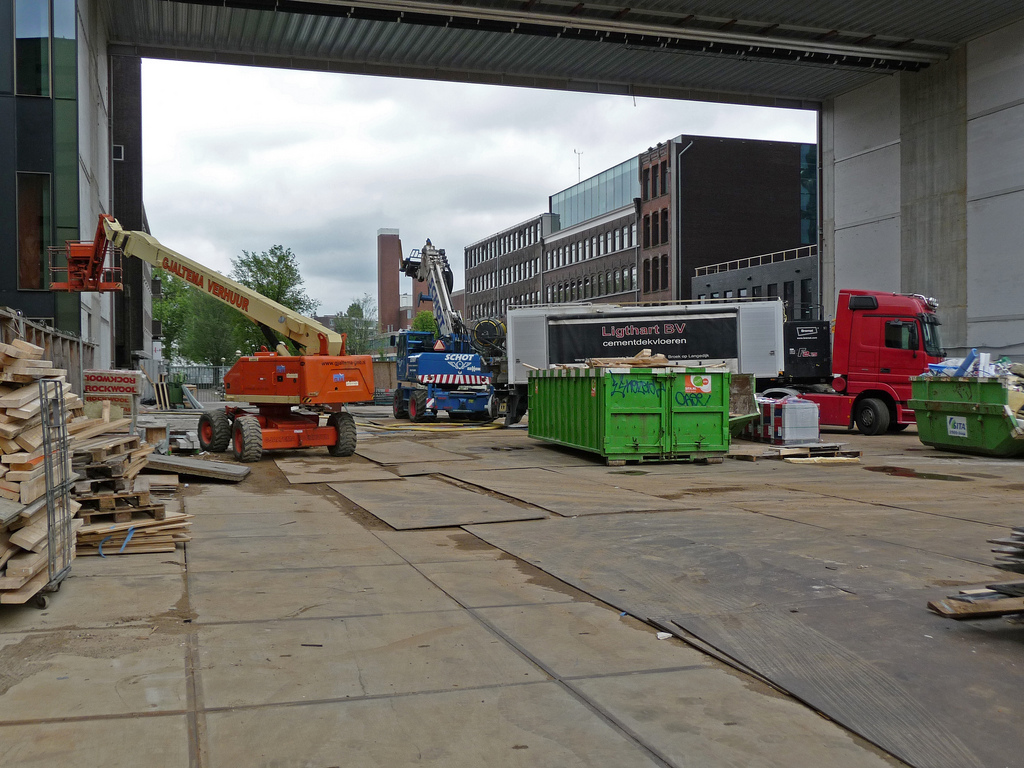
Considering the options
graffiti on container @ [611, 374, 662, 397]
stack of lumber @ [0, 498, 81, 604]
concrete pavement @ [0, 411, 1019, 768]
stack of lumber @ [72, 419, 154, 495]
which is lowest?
concrete pavement @ [0, 411, 1019, 768]

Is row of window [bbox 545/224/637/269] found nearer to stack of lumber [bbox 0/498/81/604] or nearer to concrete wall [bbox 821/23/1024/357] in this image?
concrete wall [bbox 821/23/1024/357]

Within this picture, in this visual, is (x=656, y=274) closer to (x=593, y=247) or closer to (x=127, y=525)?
(x=593, y=247)

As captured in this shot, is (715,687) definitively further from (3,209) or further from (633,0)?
(633,0)

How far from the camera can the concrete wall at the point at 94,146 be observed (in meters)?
23.2

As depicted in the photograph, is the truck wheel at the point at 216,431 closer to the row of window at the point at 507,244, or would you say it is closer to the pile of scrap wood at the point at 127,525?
the pile of scrap wood at the point at 127,525

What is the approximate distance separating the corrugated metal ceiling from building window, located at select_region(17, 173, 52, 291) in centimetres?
684

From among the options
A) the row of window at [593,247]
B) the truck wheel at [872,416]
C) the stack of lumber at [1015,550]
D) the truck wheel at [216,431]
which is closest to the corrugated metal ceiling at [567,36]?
the truck wheel at [872,416]

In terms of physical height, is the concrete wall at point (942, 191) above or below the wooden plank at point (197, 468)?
above

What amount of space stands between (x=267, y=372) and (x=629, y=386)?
6562mm

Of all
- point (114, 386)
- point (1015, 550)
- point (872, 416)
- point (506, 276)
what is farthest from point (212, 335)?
point (1015, 550)

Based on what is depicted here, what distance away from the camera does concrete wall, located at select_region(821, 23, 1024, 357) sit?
28.2 metres

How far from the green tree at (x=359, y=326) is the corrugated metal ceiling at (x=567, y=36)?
58.7m

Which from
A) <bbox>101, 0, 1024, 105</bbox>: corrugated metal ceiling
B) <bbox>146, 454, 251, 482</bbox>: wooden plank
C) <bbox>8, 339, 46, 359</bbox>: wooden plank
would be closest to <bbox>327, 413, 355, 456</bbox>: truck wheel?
<bbox>146, 454, 251, 482</bbox>: wooden plank

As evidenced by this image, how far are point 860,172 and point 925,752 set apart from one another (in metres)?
33.6
